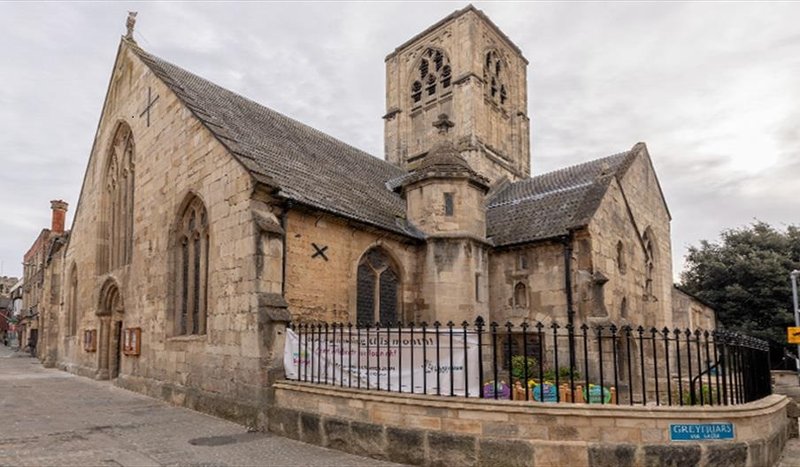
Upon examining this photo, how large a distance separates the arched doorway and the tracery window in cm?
2025

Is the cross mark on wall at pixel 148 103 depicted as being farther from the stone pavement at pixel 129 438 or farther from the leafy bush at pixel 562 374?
the leafy bush at pixel 562 374

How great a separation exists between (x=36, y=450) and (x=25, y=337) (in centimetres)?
4270

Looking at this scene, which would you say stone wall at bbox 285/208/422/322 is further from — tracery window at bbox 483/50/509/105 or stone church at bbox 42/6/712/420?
tracery window at bbox 483/50/509/105

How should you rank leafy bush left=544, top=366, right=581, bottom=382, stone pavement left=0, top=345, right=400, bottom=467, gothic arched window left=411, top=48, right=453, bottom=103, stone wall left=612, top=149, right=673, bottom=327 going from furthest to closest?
1. gothic arched window left=411, top=48, right=453, bottom=103
2. stone wall left=612, top=149, right=673, bottom=327
3. leafy bush left=544, top=366, right=581, bottom=382
4. stone pavement left=0, top=345, right=400, bottom=467

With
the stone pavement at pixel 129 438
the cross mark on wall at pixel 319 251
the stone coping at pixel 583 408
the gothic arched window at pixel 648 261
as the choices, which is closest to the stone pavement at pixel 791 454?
the stone coping at pixel 583 408

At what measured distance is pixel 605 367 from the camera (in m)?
14.9

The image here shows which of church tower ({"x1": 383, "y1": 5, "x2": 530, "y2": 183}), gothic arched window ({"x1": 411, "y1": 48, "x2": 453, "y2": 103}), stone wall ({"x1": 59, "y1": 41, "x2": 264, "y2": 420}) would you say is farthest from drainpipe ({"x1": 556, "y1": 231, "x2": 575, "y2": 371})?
gothic arched window ({"x1": 411, "y1": 48, "x2": 453, "y2": 103})

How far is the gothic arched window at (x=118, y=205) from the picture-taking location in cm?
1778

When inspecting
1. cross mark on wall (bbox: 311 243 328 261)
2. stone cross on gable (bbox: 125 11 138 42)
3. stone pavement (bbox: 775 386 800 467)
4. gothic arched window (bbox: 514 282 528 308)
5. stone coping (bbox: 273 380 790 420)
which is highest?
stone cross on gable (bbox: 125 11 138 42)

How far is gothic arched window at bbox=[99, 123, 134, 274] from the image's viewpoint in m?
17.8

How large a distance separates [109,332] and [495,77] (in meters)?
22.8

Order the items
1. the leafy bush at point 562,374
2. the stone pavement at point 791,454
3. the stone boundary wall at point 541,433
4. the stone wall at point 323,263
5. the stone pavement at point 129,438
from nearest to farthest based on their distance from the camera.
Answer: the stone boundary wall at point 541,433 → the stone pavement at point 129,438 → the stone pavement at point 791,454 → the stone wall at point 323,263 → the leafy bush at point 562,374

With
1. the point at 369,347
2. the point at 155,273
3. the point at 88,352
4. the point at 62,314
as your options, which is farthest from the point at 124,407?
the point at 62,314

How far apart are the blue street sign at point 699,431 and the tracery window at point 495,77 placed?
78.3 feet
